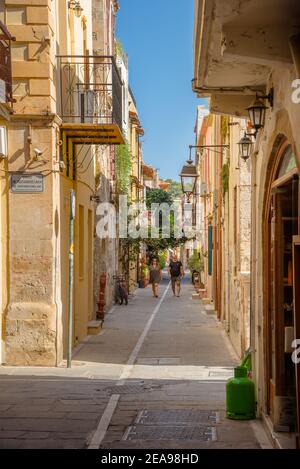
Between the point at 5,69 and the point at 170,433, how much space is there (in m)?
7.28

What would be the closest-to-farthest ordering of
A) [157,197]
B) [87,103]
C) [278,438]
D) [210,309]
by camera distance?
[278,438]
[87,103]
[210,309]
[157,197]

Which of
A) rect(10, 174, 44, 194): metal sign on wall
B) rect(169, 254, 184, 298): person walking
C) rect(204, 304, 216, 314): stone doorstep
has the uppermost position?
rect(10, 174, 44, 194): metal sign on wall

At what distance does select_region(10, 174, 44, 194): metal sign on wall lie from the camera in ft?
45.9

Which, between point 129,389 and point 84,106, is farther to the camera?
point 84,106

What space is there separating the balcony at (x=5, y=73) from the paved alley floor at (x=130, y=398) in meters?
4.33

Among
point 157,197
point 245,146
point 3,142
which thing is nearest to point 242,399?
point 245,146

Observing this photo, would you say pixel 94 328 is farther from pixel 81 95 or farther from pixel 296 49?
pixel 296 49

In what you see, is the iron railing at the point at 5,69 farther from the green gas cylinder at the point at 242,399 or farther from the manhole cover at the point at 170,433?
the manhole cover at the point at 170,433

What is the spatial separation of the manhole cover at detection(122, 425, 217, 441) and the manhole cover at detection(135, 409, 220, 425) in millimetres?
288

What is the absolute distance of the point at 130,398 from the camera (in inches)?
438

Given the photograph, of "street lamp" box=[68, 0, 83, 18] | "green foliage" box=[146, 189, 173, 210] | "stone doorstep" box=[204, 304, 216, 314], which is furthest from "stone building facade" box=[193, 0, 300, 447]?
"green foliage" box=[146, 189, 173, 210]
